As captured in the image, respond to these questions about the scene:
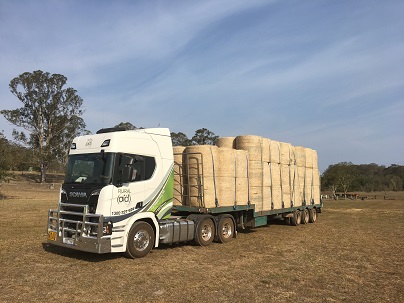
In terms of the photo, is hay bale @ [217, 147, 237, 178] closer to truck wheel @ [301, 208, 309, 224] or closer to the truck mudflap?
the truck mudflap

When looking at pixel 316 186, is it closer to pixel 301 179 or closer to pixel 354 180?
pixel 301 179

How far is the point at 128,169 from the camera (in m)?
8.84

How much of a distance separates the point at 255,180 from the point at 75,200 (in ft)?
21.9

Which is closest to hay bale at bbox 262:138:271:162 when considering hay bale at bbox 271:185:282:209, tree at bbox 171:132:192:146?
hay bale at bbox 271:185:282:209

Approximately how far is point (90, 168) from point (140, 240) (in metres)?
2.23

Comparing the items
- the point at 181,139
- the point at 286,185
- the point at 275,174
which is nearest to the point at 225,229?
the point at 275,174

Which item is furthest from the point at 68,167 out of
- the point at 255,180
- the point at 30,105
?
the point at 30,105

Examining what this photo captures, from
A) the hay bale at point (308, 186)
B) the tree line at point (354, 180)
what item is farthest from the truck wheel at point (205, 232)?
the tree line at point (354, 180)

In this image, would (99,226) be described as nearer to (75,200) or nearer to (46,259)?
(75,200)

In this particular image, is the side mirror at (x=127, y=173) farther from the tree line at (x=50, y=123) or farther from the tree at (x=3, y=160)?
the tree line at (x=50, y=123)

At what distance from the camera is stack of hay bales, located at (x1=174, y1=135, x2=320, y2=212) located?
1154 centimetres

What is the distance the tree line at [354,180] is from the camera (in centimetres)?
5828

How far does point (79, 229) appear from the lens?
8.54 m

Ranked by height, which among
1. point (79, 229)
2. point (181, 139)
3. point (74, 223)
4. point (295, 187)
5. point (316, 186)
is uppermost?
point (181, 139)
